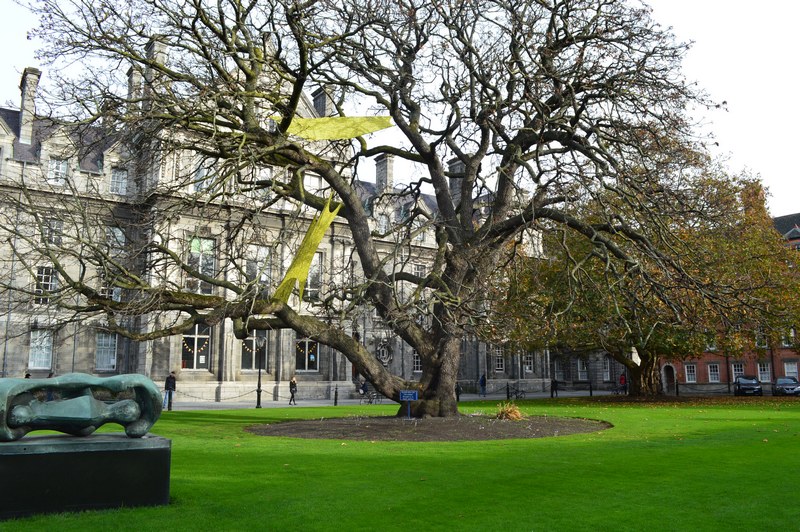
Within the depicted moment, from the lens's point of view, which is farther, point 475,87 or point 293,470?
point 475,87

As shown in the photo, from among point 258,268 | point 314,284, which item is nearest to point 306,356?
point 314,284

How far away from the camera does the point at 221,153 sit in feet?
53.1

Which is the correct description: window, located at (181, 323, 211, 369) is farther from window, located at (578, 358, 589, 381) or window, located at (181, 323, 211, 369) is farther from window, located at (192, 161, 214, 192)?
window, located at (578, 358, 589, 381)

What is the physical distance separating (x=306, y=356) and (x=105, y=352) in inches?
460

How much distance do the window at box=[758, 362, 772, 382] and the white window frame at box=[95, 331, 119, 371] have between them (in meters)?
49.5

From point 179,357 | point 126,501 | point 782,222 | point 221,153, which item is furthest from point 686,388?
point 126,501

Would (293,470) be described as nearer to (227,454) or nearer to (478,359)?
(227,454)

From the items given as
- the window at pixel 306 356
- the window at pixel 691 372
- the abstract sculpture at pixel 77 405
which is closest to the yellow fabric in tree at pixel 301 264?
the abstract sculpture at pixel 77 405

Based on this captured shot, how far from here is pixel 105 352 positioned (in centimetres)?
3947

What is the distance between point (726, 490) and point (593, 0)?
44.0ft

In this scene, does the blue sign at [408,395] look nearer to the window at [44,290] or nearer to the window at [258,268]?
the window at [258,268]

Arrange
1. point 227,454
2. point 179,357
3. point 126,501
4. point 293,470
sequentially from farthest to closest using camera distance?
point 179,357
point 227,454
point 293,470
point 126,501

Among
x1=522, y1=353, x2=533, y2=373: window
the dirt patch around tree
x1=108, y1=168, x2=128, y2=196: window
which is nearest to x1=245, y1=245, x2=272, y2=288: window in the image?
the dirt patch around tree

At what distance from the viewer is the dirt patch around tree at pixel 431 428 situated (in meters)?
15.5
